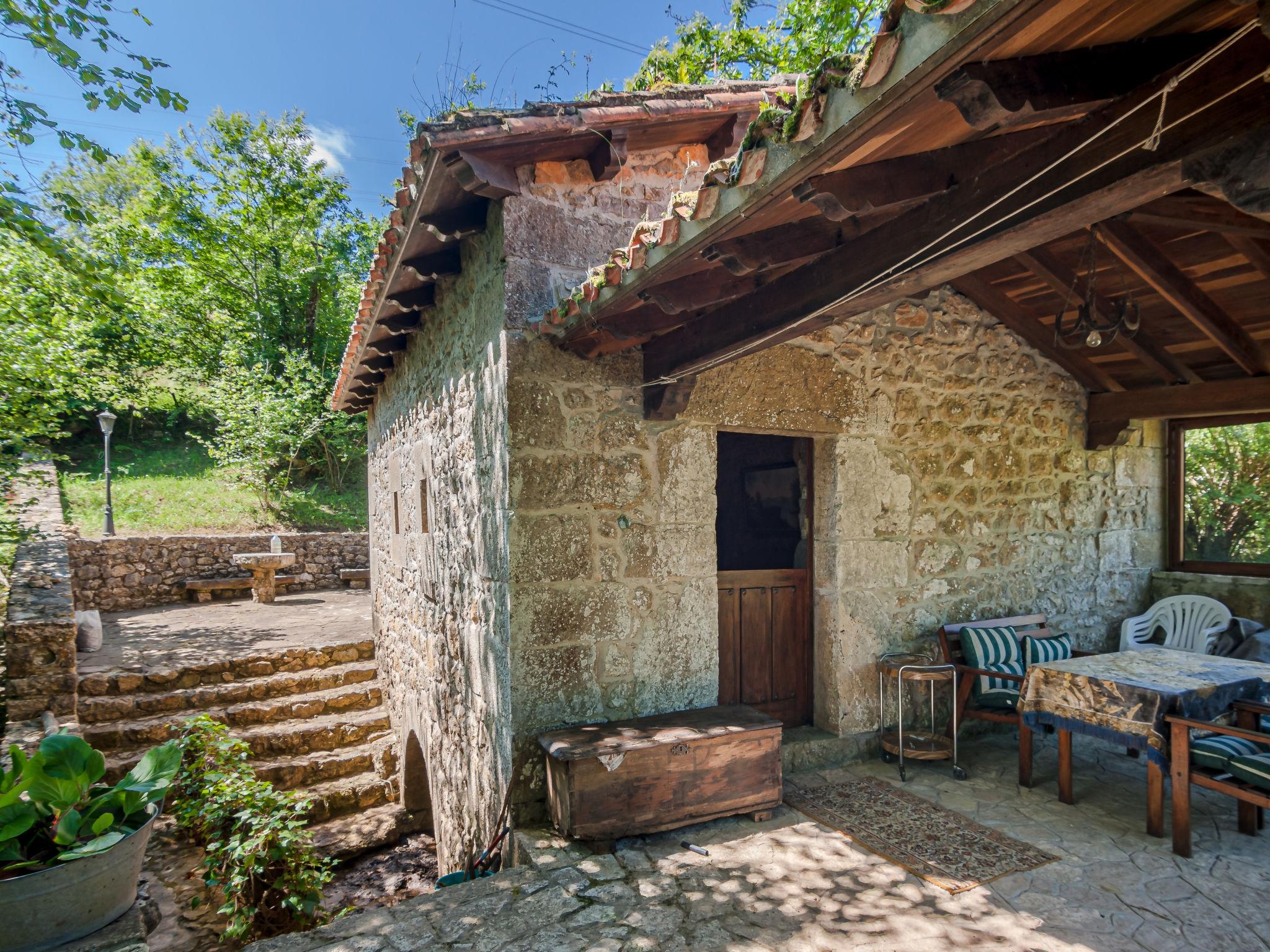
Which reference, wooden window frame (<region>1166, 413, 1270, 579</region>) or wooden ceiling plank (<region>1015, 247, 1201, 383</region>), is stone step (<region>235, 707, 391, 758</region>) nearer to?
wooden ceiling plank (<region>1015, 247, 1201, 383</region>)

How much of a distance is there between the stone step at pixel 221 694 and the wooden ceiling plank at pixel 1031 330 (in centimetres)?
695

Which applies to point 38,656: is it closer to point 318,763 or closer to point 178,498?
point 318,763

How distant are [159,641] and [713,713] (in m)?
7.54

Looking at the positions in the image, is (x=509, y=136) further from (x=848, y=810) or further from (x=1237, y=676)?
(x=1237, y=676)

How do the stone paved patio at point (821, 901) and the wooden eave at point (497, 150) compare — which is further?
the wooden eave at point (497, 150)

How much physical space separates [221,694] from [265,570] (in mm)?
4259

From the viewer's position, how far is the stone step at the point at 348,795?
5.68 meters

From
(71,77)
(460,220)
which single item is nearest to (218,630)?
(71,77)

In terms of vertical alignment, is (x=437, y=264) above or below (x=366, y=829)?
above

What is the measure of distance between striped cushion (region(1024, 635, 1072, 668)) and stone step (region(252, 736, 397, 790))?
5399mm

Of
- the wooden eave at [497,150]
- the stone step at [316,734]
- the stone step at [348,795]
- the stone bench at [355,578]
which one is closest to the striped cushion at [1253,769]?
the wooden eave at [497,150]

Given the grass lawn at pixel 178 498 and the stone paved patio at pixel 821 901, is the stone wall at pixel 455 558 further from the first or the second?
the grass lawn at pixel 178 498

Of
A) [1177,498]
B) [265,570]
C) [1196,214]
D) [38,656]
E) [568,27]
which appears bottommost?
[265,570]

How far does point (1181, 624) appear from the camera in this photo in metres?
5.10
